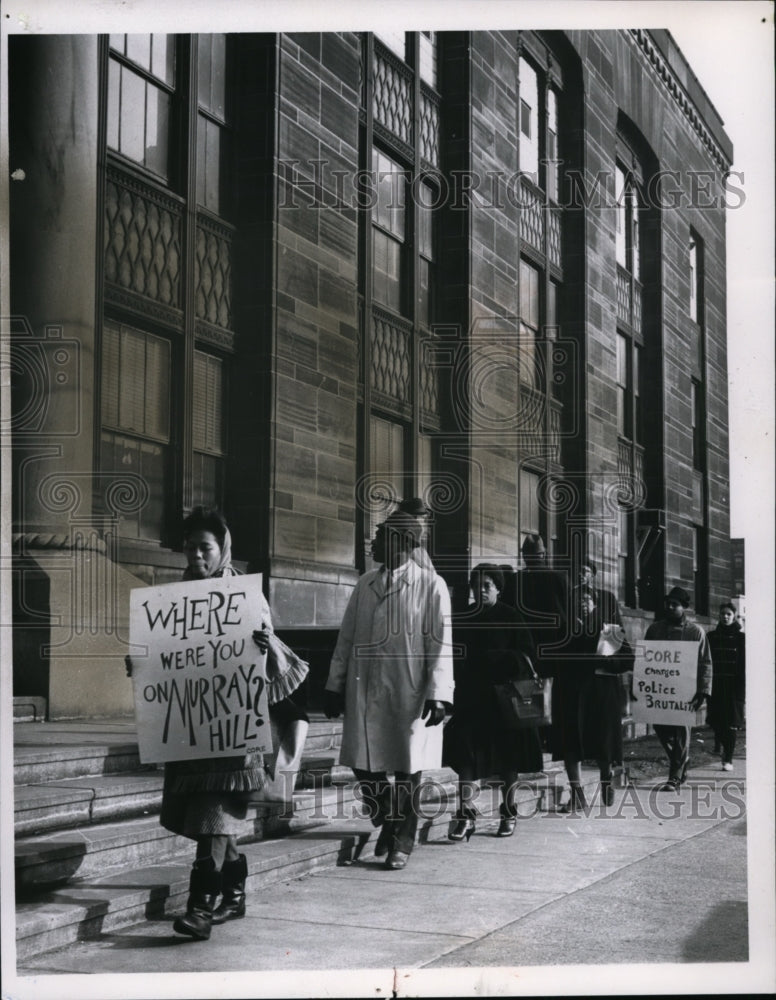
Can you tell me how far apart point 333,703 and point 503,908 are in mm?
1339

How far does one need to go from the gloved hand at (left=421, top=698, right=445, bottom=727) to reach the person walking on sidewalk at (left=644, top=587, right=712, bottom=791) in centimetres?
121

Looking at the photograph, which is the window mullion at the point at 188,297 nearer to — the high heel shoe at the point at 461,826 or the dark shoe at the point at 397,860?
the dark shoe at the point at 397,860

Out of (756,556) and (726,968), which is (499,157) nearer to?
(756,556)

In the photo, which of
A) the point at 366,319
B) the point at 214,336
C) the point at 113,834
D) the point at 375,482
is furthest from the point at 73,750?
the point at 366,319

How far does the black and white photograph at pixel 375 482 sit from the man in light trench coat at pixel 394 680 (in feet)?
0.08

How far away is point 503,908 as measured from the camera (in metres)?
5.98

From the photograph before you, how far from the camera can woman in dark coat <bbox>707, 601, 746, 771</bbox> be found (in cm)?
600

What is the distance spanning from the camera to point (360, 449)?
6355mm

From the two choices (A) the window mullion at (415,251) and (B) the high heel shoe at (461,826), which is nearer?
(A) the window mullion at (415,251)

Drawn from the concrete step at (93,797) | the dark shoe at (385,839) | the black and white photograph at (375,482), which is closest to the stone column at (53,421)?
the black and white photograph at (375,482)

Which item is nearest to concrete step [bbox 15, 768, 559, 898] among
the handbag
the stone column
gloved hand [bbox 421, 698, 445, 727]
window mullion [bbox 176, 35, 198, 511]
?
Result: the handbag

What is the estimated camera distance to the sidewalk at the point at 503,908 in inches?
214

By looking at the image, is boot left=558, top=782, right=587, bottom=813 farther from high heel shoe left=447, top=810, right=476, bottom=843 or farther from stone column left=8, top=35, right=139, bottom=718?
stone column left=8, top=35, right=139, bottom=718

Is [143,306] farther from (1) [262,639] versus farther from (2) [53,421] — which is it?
(1) [262,639]
